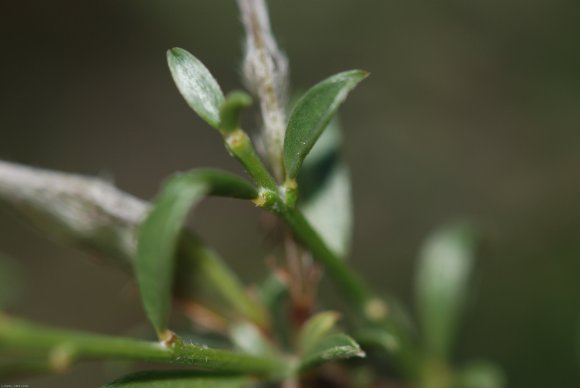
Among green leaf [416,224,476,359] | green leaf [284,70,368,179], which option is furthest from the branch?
green leaf [416,224,476,359]

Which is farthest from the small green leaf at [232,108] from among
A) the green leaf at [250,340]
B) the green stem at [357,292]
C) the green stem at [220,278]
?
the green leaf at [250,340]

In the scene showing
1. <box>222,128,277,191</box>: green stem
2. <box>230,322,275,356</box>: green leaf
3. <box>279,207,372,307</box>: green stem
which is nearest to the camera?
<box>222,128,277,191</box>: green stem

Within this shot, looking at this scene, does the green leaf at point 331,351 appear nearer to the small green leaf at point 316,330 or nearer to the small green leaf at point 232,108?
the small green leaf at point 316,330

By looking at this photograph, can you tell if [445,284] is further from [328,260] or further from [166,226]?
[166,226]

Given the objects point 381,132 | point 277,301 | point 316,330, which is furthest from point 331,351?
point 381,132

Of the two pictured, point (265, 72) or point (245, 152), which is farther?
point (265, 72)

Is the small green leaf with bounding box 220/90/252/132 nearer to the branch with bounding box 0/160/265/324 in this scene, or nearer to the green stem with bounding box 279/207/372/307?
the green stem with bounding box 279/207/372/307

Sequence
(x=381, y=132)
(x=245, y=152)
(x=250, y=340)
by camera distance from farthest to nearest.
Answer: (x=381, y=132), (x=250, y=340), (x=245, y=152)
